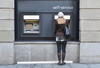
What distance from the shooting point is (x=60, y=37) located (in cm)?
1171

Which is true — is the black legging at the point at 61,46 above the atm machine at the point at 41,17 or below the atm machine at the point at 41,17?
below

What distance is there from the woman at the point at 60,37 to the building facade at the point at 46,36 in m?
0.32

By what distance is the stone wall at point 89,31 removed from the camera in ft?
38.9

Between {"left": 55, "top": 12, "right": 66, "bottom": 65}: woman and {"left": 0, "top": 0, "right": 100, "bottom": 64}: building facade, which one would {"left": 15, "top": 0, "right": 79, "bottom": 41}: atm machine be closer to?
{"left": 0, "top": 0, "right": 100, "bottom": 64}: building facade

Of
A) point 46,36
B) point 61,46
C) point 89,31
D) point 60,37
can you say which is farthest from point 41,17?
point 89,31

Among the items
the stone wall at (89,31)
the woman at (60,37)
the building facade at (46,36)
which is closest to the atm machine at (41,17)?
the building facade at (46,36)

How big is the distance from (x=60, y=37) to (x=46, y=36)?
0.77 metres

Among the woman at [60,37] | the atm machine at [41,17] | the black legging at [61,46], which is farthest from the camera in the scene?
the atm machine at [41,17]

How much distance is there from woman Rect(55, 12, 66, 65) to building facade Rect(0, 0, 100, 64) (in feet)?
1.04

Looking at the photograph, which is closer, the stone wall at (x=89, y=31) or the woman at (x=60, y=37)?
the woman at (x=60, y=37)

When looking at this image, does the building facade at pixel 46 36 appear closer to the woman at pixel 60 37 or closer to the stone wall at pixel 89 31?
the stone wall at pixel 89 31

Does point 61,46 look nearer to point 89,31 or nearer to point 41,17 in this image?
point 89,31

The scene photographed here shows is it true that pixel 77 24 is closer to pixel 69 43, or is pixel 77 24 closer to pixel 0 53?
pixel 69 43

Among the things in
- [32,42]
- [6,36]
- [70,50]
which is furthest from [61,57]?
[6,36]
